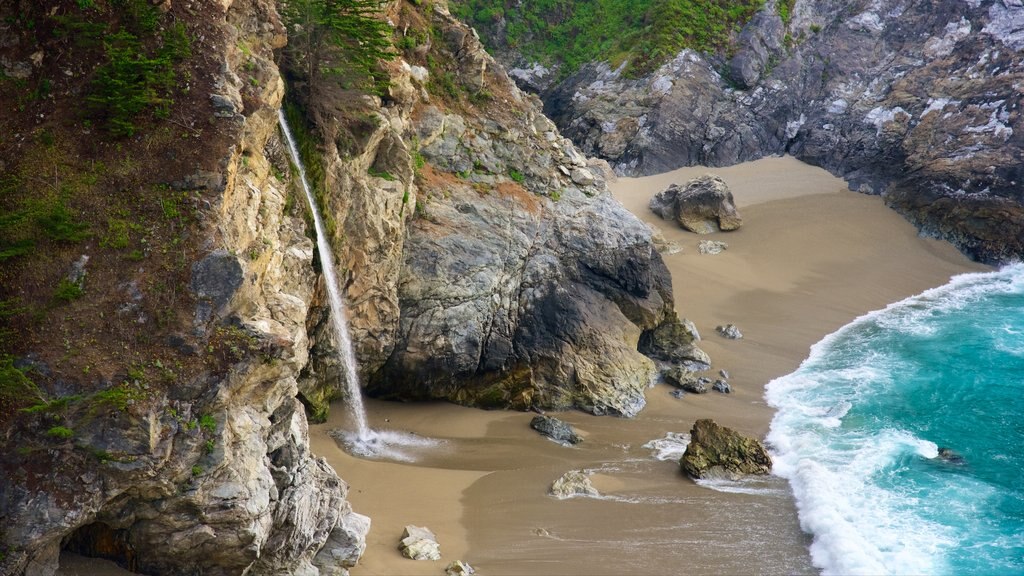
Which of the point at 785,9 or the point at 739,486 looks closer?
the point at 739,486

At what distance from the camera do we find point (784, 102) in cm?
3772

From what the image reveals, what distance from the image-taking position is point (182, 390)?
8.86 metres

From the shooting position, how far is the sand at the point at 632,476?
39.9ft

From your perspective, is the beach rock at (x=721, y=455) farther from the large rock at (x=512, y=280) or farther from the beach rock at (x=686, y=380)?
the beach rock at (x=686, y=380)

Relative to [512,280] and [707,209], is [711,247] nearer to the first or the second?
[707,209]

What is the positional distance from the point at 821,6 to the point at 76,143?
39.3m

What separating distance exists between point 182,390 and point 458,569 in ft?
15.2

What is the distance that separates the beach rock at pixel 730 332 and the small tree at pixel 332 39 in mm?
11974

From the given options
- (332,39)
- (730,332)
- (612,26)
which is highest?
(612,26)

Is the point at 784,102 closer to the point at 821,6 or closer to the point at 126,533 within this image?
the point at 821,6

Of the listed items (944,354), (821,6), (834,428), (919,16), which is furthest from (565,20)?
(834,428)

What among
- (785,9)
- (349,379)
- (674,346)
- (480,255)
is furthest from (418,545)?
(785,9)

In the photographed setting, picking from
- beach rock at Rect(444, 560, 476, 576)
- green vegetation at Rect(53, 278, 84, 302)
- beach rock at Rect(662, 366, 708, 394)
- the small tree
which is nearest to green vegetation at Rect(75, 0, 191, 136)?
green vegetation at Rect(53, 278, 84, 302)

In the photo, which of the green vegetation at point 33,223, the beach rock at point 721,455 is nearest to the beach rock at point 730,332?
the beach rock at point 721,455
